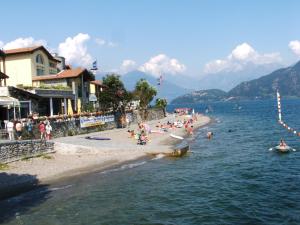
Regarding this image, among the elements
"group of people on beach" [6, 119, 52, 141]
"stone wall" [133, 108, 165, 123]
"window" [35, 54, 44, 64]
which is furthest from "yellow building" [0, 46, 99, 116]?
"stone wall" [133, 108, 165, 123]

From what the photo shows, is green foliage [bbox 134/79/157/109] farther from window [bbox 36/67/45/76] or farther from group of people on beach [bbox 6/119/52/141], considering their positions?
group of people on beach [bbox 6/119/52/141]

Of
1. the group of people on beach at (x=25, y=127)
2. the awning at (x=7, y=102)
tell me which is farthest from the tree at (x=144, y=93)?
the awning at (x=7, y=102)

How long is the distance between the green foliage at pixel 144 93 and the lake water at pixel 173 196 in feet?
184

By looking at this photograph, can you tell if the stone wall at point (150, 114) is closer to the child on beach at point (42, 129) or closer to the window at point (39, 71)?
the window at point (39, 71)

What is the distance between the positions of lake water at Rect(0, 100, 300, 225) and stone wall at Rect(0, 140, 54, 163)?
6.50 metres

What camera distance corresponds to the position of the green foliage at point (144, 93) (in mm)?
96375

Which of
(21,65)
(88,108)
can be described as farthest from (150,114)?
(21,65)

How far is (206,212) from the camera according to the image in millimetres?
24125

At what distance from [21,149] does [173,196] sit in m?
15.8

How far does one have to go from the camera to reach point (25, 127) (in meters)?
42.7

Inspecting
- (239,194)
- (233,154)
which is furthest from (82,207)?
(233,154)

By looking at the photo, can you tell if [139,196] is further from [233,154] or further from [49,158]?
[233,154]

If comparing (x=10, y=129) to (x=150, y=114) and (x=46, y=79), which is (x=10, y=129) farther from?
(x=150, y=114)

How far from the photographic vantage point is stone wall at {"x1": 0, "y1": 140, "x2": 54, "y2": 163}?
113 ft
